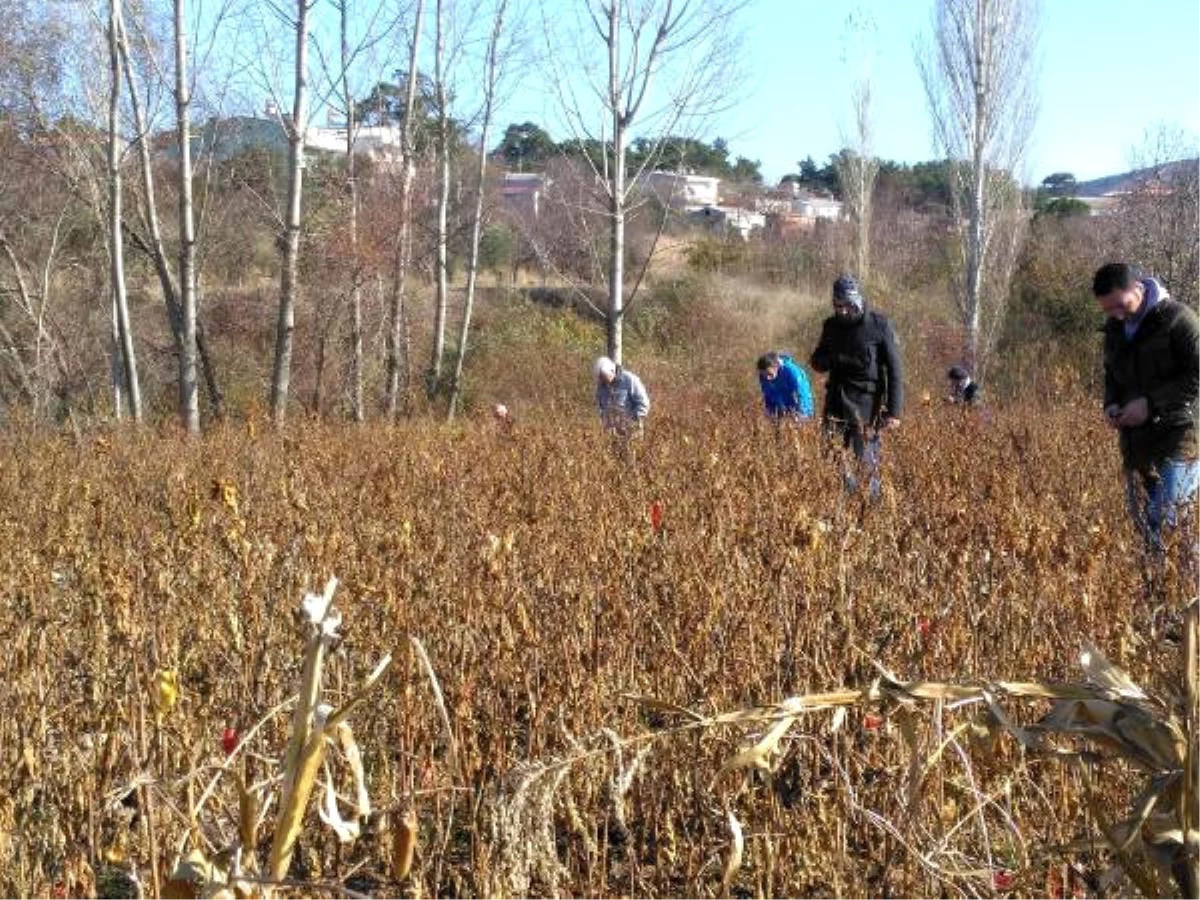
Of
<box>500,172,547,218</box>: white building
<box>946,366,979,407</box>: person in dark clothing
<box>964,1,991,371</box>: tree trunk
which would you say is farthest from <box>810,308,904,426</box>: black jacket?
<box>500,172,547,218</box>: white building

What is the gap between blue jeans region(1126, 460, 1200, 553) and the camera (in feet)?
12.5

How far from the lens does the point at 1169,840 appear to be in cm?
108

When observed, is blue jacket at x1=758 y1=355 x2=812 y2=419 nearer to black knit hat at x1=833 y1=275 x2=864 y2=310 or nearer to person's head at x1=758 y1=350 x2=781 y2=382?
person's head at x1=758 y1=350 x2=781 y2=382

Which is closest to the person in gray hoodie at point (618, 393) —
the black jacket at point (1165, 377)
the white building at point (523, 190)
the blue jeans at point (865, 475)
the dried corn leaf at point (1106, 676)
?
the blue jeans at point (865, 475)

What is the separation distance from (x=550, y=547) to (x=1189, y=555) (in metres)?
1.83

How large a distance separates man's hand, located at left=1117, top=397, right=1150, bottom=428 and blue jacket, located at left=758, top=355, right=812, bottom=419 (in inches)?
128

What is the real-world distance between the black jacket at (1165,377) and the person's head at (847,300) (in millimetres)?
2155

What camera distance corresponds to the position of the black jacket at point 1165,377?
15.7 feet

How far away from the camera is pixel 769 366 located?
26.9 ft

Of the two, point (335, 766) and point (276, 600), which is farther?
point (276, 600)

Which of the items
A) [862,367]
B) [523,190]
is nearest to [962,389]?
[862,367]

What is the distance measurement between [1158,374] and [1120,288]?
356 mm

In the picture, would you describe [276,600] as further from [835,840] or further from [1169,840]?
[1169,840]

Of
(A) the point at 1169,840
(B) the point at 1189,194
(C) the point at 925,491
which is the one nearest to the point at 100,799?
(A) the point at 1169,840
